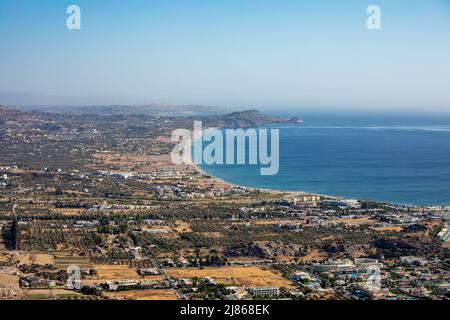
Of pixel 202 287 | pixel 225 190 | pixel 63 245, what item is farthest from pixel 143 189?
pixel 202 287

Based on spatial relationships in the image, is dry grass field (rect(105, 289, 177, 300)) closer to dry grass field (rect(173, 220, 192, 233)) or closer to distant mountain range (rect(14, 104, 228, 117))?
dry grass field (rect(173, 220, 192, 233))

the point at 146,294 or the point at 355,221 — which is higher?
the point at 146,294

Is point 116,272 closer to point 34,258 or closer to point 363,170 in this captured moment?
point 34,258

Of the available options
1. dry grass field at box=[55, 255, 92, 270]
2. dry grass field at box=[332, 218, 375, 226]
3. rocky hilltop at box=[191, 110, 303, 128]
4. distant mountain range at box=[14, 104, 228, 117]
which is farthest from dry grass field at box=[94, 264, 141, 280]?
distant mountain range at box=[14, 104, 228, 117]

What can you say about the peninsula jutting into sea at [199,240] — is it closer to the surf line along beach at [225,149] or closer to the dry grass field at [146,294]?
the dry grass field at [146,294]

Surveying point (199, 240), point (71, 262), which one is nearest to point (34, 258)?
point (71, 262)

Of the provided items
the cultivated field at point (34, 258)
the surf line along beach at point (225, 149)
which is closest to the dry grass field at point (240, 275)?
the cultivated field at point (34, 258)
